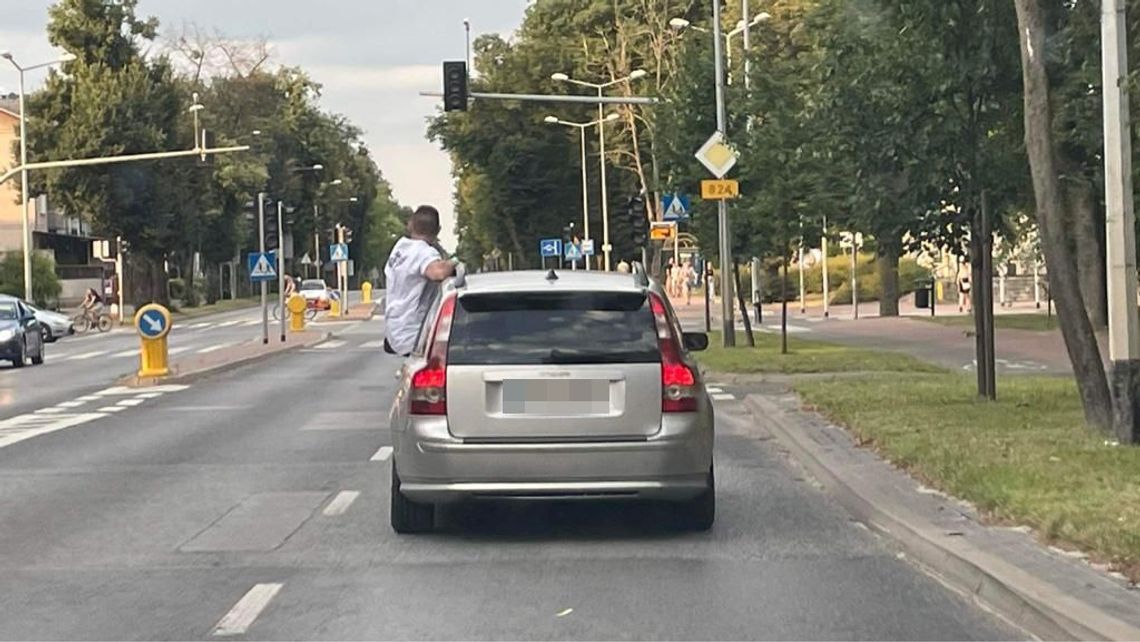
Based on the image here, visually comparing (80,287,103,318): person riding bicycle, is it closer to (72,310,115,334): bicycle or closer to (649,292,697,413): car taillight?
(72,310,115,334): bicycle

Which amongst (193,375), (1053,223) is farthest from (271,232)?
(1053,223)

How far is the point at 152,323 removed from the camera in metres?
25.9

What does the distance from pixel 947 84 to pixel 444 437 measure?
315 inches

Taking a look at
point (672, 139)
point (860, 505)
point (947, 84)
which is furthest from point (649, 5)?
point (860, 505)

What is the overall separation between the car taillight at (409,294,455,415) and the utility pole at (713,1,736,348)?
778 inches

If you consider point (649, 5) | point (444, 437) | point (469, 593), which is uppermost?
point (649, 5)

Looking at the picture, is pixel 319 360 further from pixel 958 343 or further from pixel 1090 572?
pixel 1090 572

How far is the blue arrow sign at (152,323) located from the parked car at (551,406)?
17020 millimetres

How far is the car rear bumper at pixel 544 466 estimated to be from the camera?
942cm

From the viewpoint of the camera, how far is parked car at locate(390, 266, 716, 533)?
9.43 m

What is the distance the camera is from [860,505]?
35.8 ft

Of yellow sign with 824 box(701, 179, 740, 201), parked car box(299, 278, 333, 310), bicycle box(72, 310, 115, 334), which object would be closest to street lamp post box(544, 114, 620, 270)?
parked car box(299, 278, 333, 310)

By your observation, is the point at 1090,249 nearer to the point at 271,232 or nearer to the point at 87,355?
the point at 271,232

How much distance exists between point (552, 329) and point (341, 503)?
108 inches
